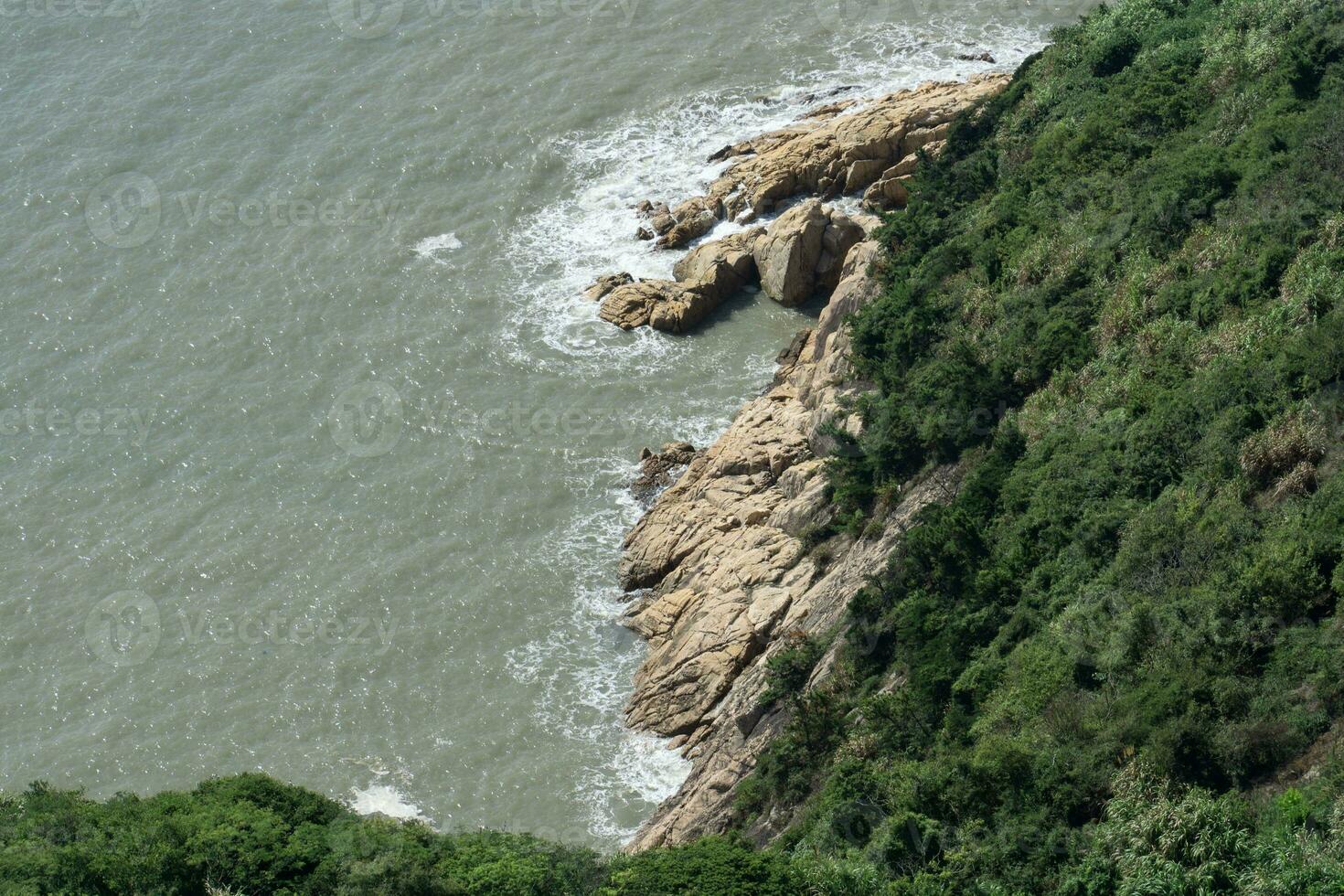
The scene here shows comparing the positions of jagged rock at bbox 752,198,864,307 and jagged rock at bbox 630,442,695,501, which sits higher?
jagged rock at bbox 752,198,864,307

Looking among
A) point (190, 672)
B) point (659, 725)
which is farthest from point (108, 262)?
point (659, 725)

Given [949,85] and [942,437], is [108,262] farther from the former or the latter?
[942,437]
